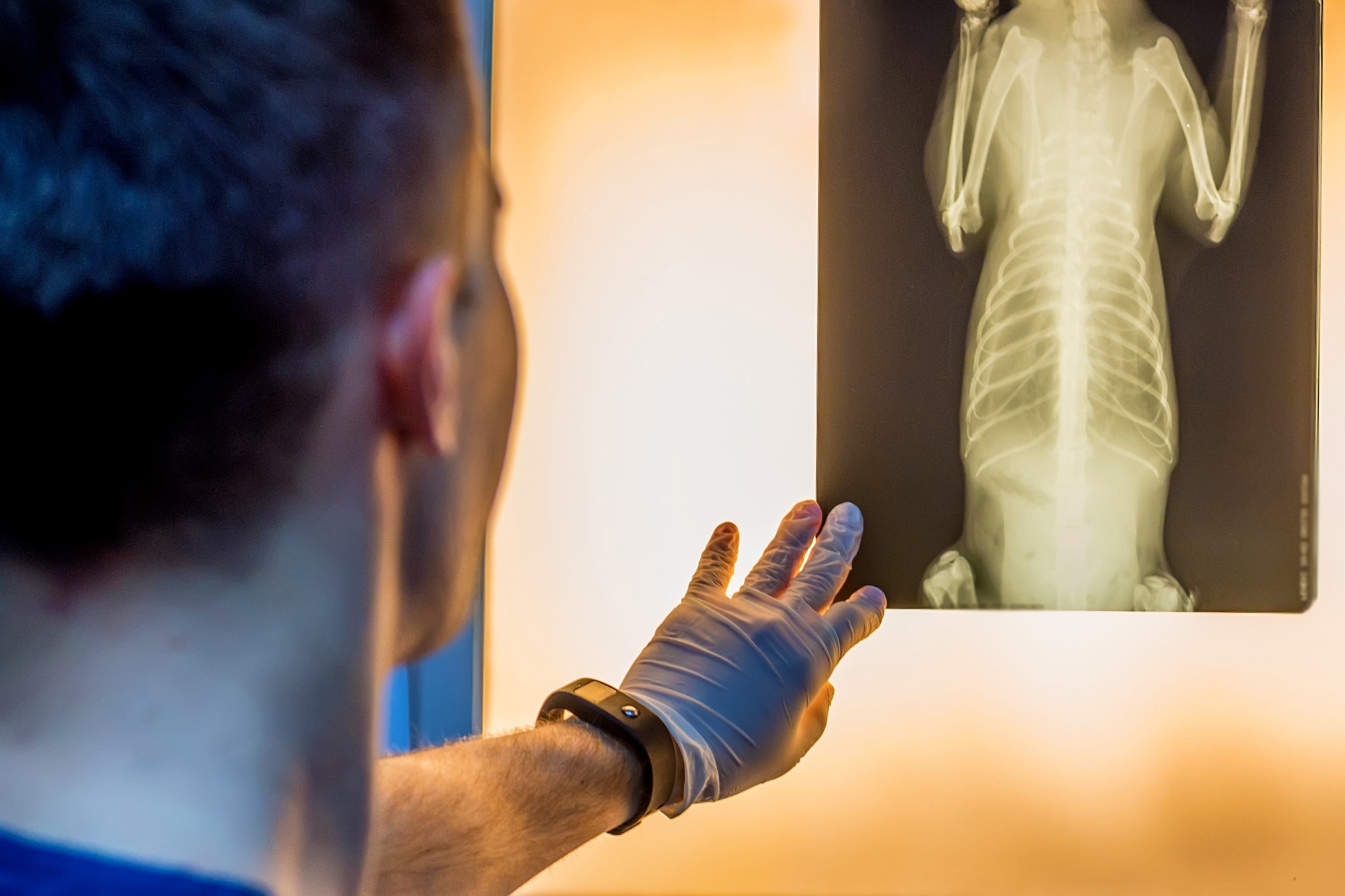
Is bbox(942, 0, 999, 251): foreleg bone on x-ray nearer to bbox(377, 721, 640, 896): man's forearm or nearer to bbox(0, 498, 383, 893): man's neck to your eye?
bbox(377, 721, 640, 896): man's forearm

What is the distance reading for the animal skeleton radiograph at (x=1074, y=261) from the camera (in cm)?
94

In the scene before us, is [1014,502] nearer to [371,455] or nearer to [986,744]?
Answer: [986,744]

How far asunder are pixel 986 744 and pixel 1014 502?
24 centimetres

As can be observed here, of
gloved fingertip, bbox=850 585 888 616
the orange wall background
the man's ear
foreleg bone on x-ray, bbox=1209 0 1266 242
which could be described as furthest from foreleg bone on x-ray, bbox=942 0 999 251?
the man's ear

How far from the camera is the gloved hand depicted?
0.87 metres

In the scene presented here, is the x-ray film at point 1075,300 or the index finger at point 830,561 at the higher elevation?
the x-ray film at point 1075,300

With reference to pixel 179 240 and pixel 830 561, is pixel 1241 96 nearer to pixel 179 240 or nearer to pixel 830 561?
pixel 830 561

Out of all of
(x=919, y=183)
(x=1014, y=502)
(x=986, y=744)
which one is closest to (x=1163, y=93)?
(x=919, y=183)

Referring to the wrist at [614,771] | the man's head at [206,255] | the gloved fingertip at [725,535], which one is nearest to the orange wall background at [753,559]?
the gloved fingertip at [725,535]

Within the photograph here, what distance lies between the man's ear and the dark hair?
2 centimetres

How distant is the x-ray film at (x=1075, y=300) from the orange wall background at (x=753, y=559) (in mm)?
35

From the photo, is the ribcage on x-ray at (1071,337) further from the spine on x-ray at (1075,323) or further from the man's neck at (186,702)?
the man's neck at (186,702)

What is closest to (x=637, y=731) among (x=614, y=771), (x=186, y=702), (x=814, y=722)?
(x=614, y=771)

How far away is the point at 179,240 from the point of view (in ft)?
1.19
